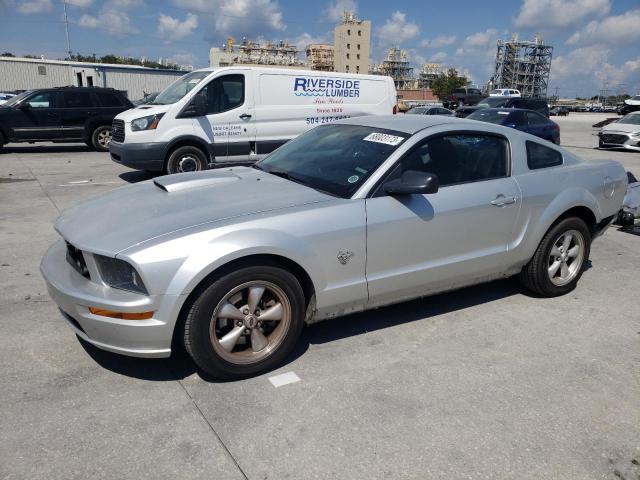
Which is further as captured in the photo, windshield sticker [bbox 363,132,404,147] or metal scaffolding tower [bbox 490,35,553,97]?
metal scaffolding tower [bbox 490,35,553,97]

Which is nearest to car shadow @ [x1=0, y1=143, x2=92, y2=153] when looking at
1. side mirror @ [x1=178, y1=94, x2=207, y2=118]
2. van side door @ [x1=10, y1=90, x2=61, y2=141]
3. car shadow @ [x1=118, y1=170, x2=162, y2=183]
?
van side door @ [x1=10, y1=90, x2=61, y2=141]

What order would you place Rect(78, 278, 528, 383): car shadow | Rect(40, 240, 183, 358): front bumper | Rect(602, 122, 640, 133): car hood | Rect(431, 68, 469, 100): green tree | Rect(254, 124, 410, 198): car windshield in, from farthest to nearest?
Rect(431, 68, 469, 100): green tree → Rect(602, 122, 640, 133): car hood → Rect(254, 124, 410, 198): car windshield → Rect(78, 278, 528, 383): car shadow → Rect(40, 240, 183, 358): front bumper

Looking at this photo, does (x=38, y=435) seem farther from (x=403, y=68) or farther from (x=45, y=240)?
(x=403, y=68)

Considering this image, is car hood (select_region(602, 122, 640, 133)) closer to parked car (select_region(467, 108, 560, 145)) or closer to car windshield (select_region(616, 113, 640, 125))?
car windshield (select_region(616, 113, 640, 125))

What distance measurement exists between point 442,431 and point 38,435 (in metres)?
2.06

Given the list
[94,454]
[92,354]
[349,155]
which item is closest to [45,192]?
[92,354]

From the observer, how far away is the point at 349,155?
3.79 metres

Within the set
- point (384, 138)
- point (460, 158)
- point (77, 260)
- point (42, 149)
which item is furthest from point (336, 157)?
point (42, 149)

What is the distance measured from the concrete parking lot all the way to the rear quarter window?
118 centimetres

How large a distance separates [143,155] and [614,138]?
16.7 metres

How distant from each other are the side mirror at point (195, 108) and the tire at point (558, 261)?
6.52 m

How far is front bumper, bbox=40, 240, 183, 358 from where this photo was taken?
274 cm

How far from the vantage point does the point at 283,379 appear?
10.3 ft

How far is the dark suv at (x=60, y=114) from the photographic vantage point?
13.3 metres
